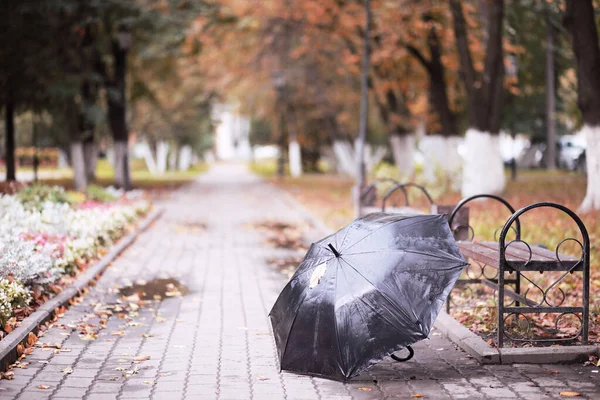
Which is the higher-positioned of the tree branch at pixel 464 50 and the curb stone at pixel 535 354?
the tree branch at pixel 464 50

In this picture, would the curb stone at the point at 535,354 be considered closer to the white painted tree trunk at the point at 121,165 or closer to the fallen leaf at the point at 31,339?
the fallen leaf at the point at 31,339

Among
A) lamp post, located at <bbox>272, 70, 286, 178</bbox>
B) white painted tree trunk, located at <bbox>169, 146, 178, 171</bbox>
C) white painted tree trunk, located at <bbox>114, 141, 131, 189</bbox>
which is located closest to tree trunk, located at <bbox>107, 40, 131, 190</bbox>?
white painted tree trunk, located at <bbox>114, 141, 131, 189</bbox>

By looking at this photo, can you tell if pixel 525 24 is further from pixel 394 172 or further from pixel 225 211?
pixel 225 211

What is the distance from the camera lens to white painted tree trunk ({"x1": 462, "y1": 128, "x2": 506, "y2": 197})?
20.0 metres

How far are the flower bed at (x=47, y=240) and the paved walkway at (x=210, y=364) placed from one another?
406mm

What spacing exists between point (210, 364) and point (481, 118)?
583 inches

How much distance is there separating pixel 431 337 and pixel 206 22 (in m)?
21.7

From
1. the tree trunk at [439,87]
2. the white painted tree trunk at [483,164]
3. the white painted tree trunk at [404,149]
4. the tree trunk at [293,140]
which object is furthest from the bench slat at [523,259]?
the tree trunk at [293,140]

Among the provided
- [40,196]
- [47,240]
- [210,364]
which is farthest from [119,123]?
[210,364]

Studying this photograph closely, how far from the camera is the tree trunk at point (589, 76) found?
14.1 meters

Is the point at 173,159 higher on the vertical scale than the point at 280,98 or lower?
lower

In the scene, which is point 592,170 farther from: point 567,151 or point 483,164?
point 567,151

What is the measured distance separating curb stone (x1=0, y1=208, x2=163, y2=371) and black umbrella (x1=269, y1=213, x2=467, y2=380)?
6.61ft

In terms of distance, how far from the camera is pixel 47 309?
7809mm
